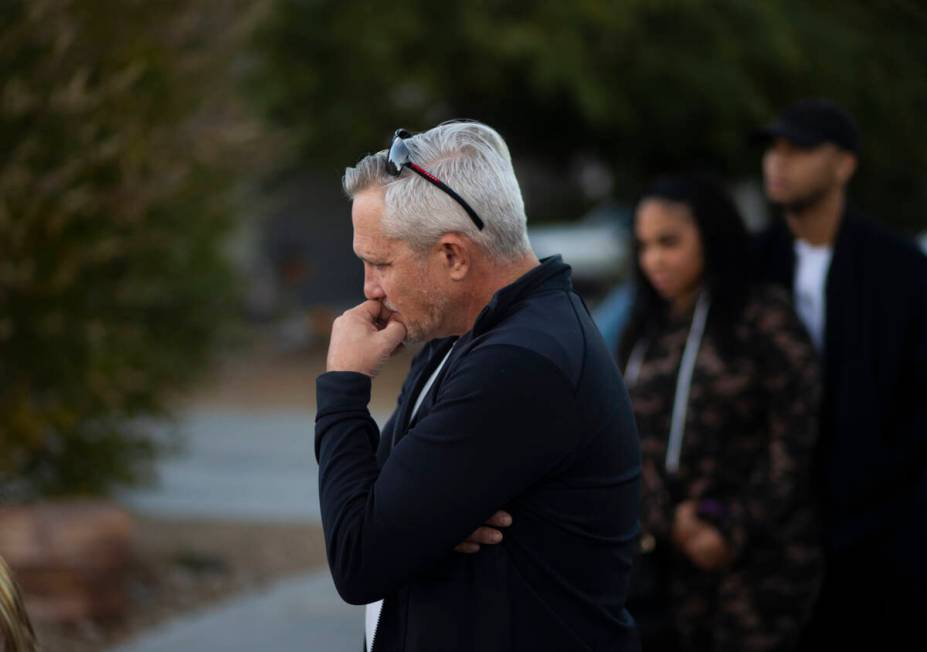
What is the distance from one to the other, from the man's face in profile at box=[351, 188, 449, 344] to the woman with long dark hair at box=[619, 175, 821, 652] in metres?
1.60

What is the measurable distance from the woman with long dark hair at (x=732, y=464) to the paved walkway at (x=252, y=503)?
93.4 inches

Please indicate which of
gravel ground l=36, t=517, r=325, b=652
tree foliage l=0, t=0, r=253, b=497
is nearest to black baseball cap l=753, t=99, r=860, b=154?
tree foliage l=0, t=0, r=253, b=497

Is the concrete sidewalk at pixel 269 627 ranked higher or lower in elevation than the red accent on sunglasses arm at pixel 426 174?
lower

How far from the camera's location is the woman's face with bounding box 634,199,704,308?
151 inches

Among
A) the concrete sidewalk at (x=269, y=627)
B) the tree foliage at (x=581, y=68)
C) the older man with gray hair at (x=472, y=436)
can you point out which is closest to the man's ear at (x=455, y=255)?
the older man with gray hair at (x=472, y=436)

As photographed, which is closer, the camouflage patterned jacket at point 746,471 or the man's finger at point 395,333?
the man's finger at point 395,333

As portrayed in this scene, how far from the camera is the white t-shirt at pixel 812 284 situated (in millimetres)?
3945

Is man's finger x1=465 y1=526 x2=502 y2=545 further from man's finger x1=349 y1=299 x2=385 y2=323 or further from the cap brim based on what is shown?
the cap brim

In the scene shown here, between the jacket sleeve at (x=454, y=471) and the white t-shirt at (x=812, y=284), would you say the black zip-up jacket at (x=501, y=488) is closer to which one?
the jacket sleeve at (x=454, y=471)

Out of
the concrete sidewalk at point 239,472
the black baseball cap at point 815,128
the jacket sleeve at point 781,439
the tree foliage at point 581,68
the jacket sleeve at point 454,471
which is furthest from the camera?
the tree foliage at point 581,68

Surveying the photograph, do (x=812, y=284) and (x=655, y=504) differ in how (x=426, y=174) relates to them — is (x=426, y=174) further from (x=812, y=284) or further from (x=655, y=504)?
(x=812, y=284)

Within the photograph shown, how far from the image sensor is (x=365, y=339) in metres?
2.23

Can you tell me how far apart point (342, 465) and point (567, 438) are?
0.35 metres

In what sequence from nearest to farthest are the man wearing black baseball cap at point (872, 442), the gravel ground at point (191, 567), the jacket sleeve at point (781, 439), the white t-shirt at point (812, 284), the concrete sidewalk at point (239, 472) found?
the jacket sleeve at point (781, 439) < the man wearing black baseball cap at point (872, 442) < the white t-shirt at point (812, 284) < the gravel ground at point (191, 567) < the concrete sidewalk at point (239, 472)
